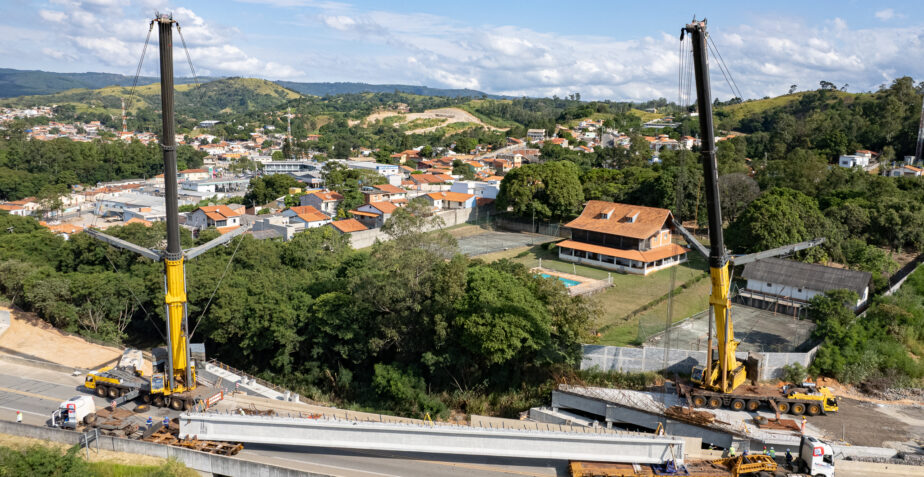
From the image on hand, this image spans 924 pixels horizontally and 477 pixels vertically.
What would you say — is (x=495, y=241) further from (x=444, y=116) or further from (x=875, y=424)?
A: (x=444, y=116)

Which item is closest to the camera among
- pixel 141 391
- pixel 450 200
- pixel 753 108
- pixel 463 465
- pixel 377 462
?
pixel 463 465

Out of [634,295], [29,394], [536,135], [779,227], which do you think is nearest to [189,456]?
[29,394]

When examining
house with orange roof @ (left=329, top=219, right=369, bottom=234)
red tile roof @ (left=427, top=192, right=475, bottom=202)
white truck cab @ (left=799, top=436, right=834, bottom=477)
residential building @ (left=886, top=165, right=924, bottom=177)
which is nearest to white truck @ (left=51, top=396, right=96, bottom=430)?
white truck cab @ (left=799, top=436, right=834, bottom=477)

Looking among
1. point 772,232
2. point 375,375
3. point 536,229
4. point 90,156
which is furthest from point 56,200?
point 772,232

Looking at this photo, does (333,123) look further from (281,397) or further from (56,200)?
(281,397)

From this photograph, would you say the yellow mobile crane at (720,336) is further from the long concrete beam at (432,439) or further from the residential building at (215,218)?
the residential building at (215,218)
